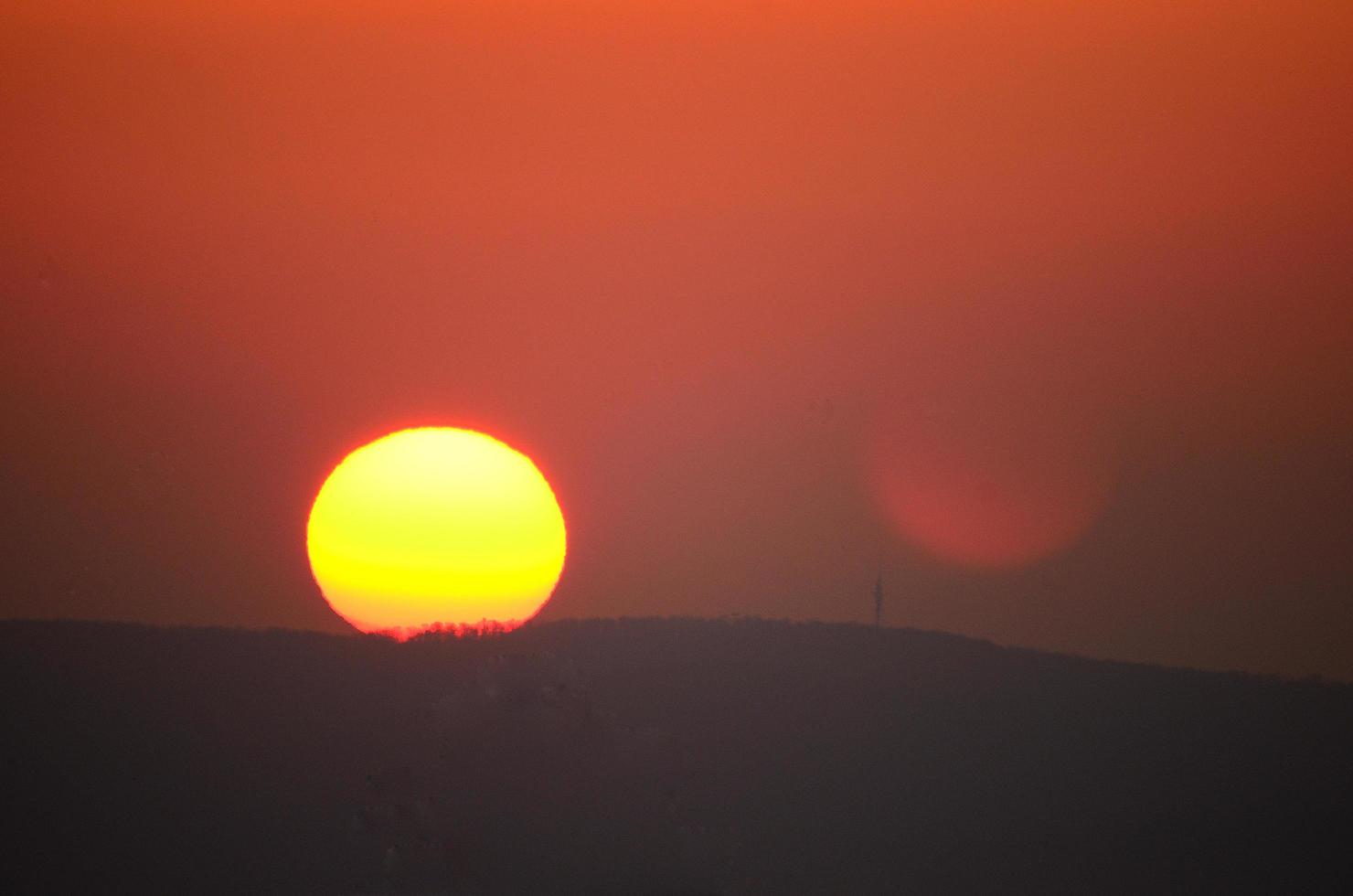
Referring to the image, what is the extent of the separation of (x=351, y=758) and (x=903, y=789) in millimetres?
4747

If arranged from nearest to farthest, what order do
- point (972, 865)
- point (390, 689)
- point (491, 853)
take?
point (491, 853)
point (972, 865)
point (390, 689)

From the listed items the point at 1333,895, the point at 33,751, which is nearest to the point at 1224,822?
the point at 1333,895

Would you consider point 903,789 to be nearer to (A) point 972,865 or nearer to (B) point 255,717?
(A) point 972,865

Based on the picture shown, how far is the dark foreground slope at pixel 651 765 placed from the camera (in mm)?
8406

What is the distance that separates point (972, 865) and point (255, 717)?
6204 mm

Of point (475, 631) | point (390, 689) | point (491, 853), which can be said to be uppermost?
point (475, 631)

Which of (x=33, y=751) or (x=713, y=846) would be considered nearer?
(x=713, y=846)

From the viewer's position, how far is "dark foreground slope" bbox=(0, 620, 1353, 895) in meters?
8.41

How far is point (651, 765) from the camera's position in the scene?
8.88 m

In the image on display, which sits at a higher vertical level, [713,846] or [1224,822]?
[1224,822]

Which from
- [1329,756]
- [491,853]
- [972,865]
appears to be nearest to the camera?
[491,853]

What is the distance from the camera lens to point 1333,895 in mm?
9102

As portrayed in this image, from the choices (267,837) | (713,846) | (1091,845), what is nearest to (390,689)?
(267,837)

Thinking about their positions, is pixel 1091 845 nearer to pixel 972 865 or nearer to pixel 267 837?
pixel 972 865
